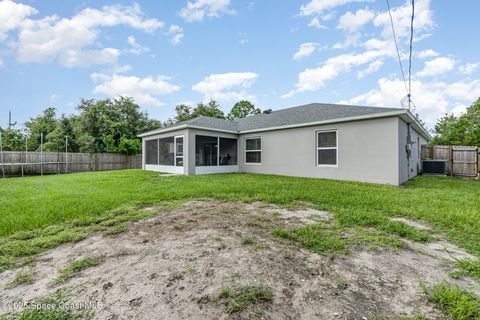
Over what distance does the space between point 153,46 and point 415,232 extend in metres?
12.3

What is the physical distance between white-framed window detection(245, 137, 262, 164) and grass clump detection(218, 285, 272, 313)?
9031 mm

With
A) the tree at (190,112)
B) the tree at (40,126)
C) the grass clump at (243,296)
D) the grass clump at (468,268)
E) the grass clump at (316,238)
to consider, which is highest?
the tree at (190,112)

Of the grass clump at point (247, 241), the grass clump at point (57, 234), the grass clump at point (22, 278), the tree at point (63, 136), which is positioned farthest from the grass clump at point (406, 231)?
the tree at point (63, 136)

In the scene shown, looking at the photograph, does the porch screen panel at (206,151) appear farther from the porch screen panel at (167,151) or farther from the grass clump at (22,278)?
the grass clump at (22,278)

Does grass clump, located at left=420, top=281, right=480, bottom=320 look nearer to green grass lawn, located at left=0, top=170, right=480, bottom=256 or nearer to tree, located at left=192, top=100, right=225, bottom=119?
green grass lawn, located at left=0, top=170, right=480, bottom=256

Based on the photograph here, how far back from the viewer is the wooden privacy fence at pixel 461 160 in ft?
30.8

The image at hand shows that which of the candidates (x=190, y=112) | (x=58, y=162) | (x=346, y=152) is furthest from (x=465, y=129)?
(x=58, y=162)

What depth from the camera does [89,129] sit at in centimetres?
1659

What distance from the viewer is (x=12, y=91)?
15453mm

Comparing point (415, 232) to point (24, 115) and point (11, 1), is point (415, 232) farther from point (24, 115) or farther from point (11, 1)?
point (24, 115)

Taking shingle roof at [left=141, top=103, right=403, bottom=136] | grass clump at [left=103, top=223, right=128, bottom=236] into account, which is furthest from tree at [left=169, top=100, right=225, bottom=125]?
grass clump at [left=103, top=223, right=128, bottom=236]

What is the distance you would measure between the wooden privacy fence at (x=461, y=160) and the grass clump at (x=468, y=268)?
10.8 meters

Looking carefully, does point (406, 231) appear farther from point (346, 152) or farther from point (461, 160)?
point (461, 160)

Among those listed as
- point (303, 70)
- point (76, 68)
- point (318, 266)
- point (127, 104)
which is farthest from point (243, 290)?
point (127, 104)
